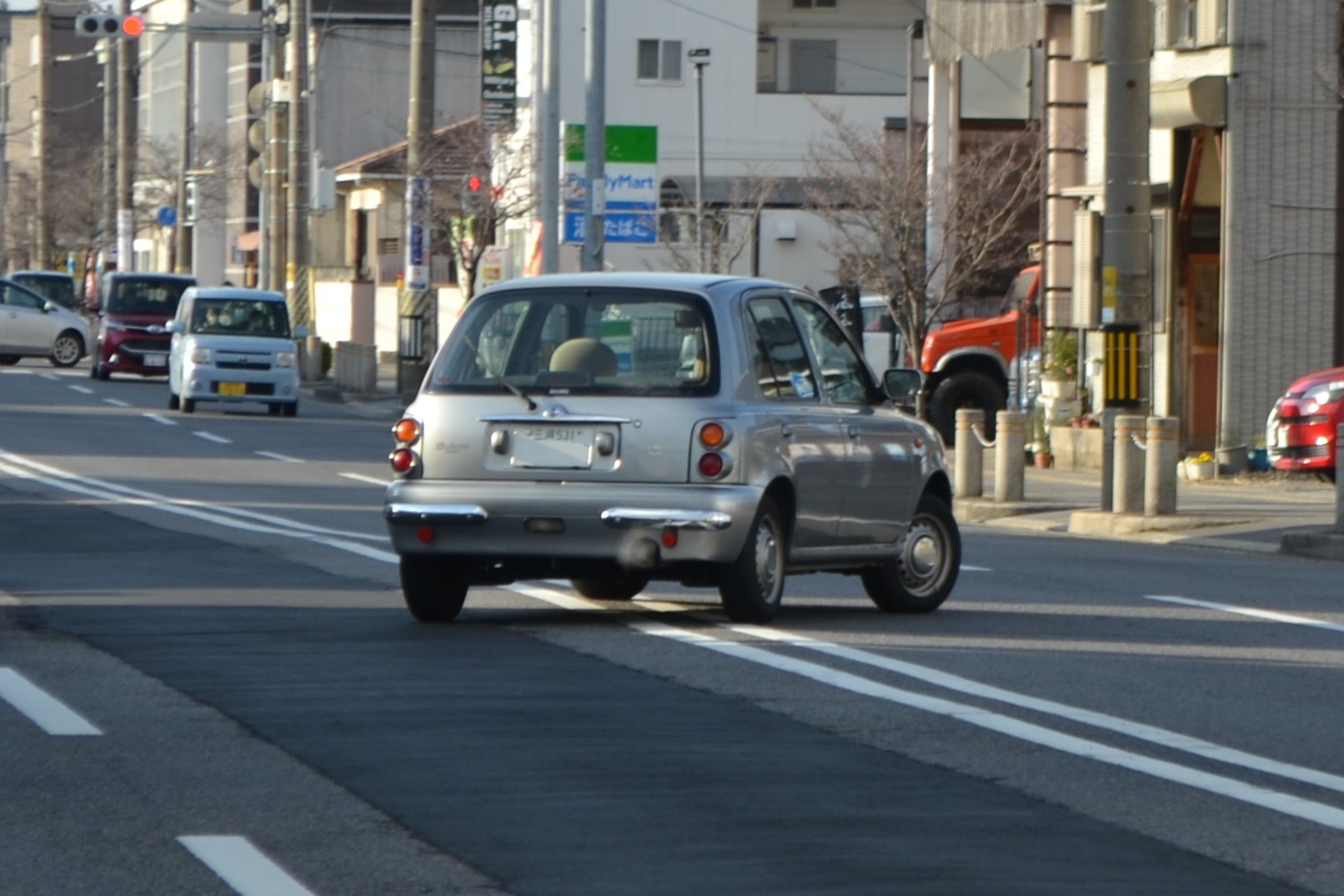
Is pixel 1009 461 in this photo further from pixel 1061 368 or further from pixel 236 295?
pixel 236 295

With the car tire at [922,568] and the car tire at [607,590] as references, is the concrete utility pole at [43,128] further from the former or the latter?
the car tire at [922,568]

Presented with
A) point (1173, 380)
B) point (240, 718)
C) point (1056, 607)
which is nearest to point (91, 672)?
point (240, 718)

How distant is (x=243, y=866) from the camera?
6711 millimetres

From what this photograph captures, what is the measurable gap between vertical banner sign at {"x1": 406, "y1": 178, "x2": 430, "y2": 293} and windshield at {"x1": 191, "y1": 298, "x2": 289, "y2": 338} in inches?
132

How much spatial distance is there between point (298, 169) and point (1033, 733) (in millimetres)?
40547

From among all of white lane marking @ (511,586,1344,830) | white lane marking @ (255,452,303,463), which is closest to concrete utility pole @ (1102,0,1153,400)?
white lane marking @ (511,586,1344,830)

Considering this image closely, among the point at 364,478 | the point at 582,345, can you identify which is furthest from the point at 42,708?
the point at 364,478

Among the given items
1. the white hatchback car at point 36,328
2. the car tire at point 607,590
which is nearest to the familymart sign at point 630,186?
the car tire at point 607,590

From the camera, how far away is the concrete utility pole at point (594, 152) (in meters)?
31.7

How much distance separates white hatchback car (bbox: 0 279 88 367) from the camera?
5197 cm

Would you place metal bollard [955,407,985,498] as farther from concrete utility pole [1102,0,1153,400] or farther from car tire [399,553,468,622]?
car tire [399,553,468,622]

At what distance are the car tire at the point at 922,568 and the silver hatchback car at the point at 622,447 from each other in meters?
0.71

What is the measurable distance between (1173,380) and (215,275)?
8208cm

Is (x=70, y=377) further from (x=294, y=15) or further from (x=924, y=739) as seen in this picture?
(x=924, y=739)
